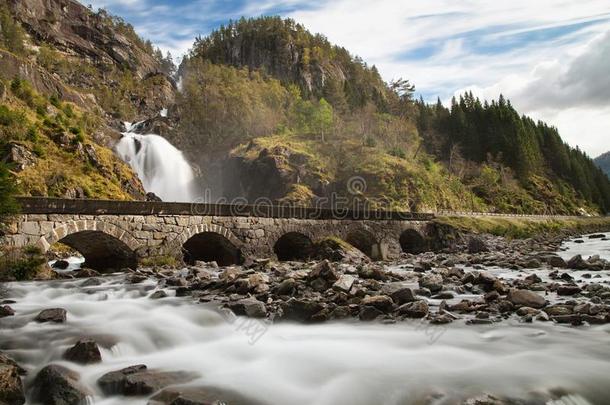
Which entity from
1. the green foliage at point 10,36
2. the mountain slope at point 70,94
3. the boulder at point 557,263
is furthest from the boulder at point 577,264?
the green foliage at point 10,36

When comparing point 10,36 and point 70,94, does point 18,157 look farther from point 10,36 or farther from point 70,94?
point 10,36

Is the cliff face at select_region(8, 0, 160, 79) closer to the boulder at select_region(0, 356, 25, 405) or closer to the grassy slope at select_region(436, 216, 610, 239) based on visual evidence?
the grassy slope at select_region(436, 216, 610, 239)

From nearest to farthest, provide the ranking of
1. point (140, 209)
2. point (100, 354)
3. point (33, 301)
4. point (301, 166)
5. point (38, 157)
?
point (100, 354) → point (33, 301) → point (140, 209) → point (38, 157) → point (301, 166)

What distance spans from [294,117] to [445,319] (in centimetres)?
7692

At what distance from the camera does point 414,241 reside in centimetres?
3609

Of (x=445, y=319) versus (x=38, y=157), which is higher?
(x=38, y=157)

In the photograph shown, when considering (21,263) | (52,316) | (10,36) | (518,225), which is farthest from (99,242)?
(10,36)

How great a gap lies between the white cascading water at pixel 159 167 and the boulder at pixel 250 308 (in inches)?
1720

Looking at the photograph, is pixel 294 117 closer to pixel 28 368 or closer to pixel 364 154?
pixel 364 154

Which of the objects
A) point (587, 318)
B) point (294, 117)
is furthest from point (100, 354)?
point (294, 117)

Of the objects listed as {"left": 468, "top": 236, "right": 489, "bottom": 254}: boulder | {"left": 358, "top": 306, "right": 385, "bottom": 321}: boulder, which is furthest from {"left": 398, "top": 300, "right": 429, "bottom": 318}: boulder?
{"left": 468, "top": 236, "right": 489, "bottom": 254}: boulder

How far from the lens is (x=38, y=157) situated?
111 feet

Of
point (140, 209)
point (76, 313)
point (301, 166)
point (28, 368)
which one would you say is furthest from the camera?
point (301, 166)

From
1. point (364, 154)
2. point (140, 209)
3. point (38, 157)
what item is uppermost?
point (364, 154)
